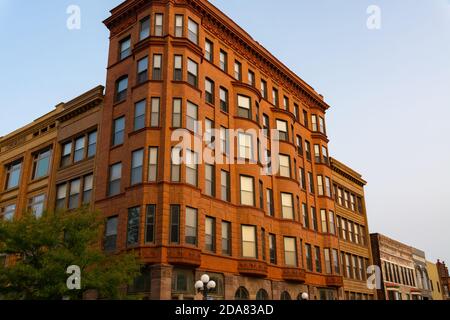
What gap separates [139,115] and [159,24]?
7161mm

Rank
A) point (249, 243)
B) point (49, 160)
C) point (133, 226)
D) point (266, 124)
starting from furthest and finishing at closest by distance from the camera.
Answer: point (266, 124), point (49, 160), point (249, 243), point (133, 226)

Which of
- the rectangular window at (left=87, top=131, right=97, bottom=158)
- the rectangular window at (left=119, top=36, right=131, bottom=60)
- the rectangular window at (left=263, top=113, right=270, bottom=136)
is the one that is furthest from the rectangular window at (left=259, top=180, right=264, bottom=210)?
the rectangular window at (left=119, top=36, right=131, bottom=60)

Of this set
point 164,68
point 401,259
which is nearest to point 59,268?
point 164,68

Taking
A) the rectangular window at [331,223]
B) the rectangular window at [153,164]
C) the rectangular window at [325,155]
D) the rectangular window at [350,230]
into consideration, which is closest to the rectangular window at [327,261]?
the rectangular window at [331,223]

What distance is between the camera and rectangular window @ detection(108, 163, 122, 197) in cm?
3050

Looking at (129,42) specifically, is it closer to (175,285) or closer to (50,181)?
(50,181)

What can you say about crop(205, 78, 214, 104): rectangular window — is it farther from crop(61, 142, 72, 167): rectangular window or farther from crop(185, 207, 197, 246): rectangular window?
crop(61, 142, 72, 167): rectangular window

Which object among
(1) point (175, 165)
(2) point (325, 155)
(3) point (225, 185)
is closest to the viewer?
(1) point (175, 165)

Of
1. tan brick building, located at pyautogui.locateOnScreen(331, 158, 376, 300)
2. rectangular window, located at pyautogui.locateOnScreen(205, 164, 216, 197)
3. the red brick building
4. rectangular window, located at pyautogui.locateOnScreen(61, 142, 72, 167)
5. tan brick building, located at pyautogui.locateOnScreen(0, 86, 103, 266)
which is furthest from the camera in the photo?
tan brick building, located at pyautogui.locateOnScreen(331, 158, 376, 300)

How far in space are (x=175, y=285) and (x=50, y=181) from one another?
1681 cm

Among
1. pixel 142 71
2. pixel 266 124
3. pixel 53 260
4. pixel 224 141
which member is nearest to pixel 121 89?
pixel 142 71

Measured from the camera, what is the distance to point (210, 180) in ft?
102

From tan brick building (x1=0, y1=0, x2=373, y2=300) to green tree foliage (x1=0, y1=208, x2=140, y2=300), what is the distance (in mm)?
4768

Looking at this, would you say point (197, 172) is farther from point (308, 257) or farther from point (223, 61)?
point (308, 257)
